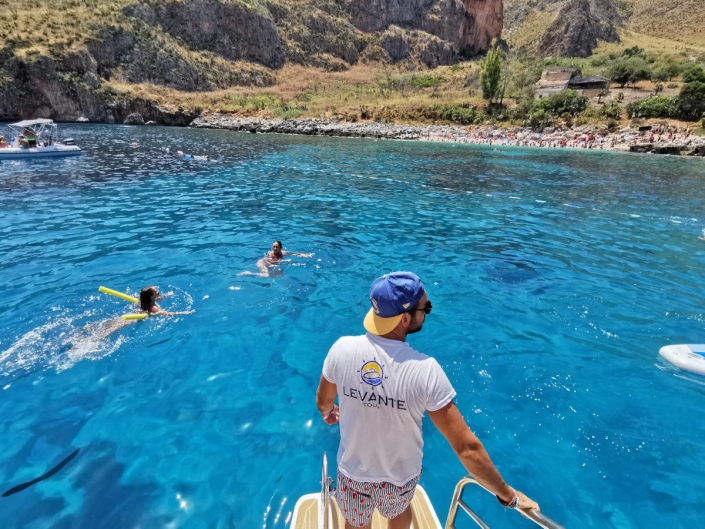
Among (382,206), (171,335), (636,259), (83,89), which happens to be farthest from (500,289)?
(83,89)

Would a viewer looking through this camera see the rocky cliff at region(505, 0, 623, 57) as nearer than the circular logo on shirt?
No

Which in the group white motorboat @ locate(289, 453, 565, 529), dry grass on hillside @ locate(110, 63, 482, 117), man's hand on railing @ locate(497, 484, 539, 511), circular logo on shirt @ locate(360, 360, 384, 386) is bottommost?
white motorboat @ locate(289, 453, 565, 529)

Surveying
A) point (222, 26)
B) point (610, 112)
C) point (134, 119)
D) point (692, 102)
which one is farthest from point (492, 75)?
point (222, 26)

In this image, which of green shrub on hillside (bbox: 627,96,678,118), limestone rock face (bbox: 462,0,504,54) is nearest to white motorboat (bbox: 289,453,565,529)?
green shrub on hillside (bbox: 627,96,678,118)

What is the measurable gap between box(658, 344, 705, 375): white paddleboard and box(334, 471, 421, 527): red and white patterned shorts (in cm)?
589

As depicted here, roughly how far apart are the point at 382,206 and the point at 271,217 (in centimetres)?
494

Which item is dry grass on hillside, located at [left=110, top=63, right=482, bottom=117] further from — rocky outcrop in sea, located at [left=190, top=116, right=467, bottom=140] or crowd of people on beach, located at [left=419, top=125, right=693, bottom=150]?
crowd of people on beach, located at [left=419, top=125, right=693, bottom=150]

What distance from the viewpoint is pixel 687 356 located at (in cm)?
603

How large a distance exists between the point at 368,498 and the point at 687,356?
6.28m

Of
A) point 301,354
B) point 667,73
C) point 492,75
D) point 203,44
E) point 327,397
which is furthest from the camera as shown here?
point 203,44

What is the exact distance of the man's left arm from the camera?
2539mm

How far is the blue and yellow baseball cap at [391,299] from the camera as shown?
2.14 m

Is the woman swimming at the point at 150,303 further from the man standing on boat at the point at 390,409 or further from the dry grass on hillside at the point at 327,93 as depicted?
the dry grass on hillside at the point at 327,93

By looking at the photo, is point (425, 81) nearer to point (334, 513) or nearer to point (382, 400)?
point (334, 513)
